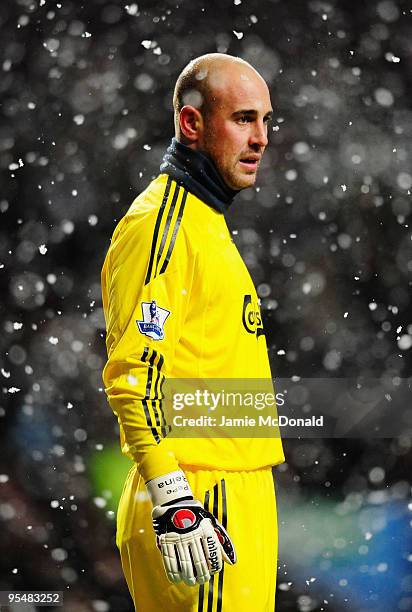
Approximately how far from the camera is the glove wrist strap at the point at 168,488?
1.18 metres

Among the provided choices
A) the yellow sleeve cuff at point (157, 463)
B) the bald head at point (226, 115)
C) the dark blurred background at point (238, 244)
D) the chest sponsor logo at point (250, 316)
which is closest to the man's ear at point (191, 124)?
the bald head at point (226, 115)

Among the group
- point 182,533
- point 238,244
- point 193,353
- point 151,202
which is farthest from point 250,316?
point 238,244

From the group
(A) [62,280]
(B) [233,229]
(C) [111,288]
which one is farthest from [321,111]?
Answer: (C) [111,288]

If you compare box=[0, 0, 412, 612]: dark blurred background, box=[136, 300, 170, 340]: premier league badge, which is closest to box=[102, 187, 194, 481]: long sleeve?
box=[136, 300, 170, 340]: premier league badge

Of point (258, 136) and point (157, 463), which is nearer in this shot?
point (157, 463)

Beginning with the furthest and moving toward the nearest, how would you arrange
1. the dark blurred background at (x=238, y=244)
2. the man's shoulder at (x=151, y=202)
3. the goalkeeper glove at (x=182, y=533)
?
the dark blurred background at (x=238, y=244)
the man's shoulder at (x=151, y=202)
the goalkeeper glove at (x=182, y=533)

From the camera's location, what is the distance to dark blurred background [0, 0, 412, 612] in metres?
2.30

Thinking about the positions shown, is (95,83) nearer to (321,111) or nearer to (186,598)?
(321,111)

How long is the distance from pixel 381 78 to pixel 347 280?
513mm

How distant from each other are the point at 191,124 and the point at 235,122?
68mm

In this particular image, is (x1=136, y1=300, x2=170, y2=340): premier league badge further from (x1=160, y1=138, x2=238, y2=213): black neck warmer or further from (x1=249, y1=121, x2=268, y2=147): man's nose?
(x1=249, y1=121, x2=268, y2=147): man's nose

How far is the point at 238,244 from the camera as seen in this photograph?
7.66 ft

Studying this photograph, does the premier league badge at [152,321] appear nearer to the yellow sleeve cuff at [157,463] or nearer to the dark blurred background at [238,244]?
the yellow sleeve cuff at [157,463]

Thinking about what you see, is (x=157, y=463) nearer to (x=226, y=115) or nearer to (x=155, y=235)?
(x=155, y=235)
